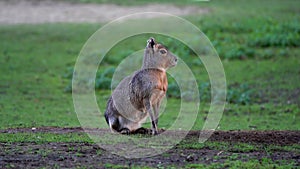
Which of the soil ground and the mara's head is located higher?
the mara's head

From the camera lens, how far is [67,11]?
23.2 meters

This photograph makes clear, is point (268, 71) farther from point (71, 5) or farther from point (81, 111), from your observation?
point (71, 5)

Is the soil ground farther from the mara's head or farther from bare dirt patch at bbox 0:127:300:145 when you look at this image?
the mara's head

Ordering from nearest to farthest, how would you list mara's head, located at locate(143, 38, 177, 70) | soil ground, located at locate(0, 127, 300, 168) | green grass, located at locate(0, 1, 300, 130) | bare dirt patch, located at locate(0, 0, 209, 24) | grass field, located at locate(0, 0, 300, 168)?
soil ground, located at locate(0, 127, 300, 168)
mara's head, located at locate(143, 38, 177, 70)
grass field, located at locate(0, 0, 300, 168)
green grass, located at locate(0, 1, 300, 130)
bare dirt patch, located at locate(0, 0, 209, 24)

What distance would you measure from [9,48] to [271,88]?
24.6 feet

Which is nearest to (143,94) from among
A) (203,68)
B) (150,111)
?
(150,111)

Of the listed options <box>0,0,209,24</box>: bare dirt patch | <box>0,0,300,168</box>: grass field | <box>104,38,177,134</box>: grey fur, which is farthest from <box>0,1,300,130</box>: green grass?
<box>104,38,177,134</box>: grey fur

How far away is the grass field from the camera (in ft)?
29.7

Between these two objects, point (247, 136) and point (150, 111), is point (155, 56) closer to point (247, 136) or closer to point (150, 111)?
point (150, 111)

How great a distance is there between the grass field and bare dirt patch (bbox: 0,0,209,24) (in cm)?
82

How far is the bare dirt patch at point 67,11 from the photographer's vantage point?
22172 mm

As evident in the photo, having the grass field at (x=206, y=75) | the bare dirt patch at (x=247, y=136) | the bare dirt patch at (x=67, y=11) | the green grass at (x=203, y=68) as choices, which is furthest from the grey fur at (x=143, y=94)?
the bare dirt patch at (x=67, y=11)

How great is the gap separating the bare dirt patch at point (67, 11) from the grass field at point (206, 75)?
82 centimetres

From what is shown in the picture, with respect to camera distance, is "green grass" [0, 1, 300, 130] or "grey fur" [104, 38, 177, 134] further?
"green grass" [0, 1, 300, 130]
